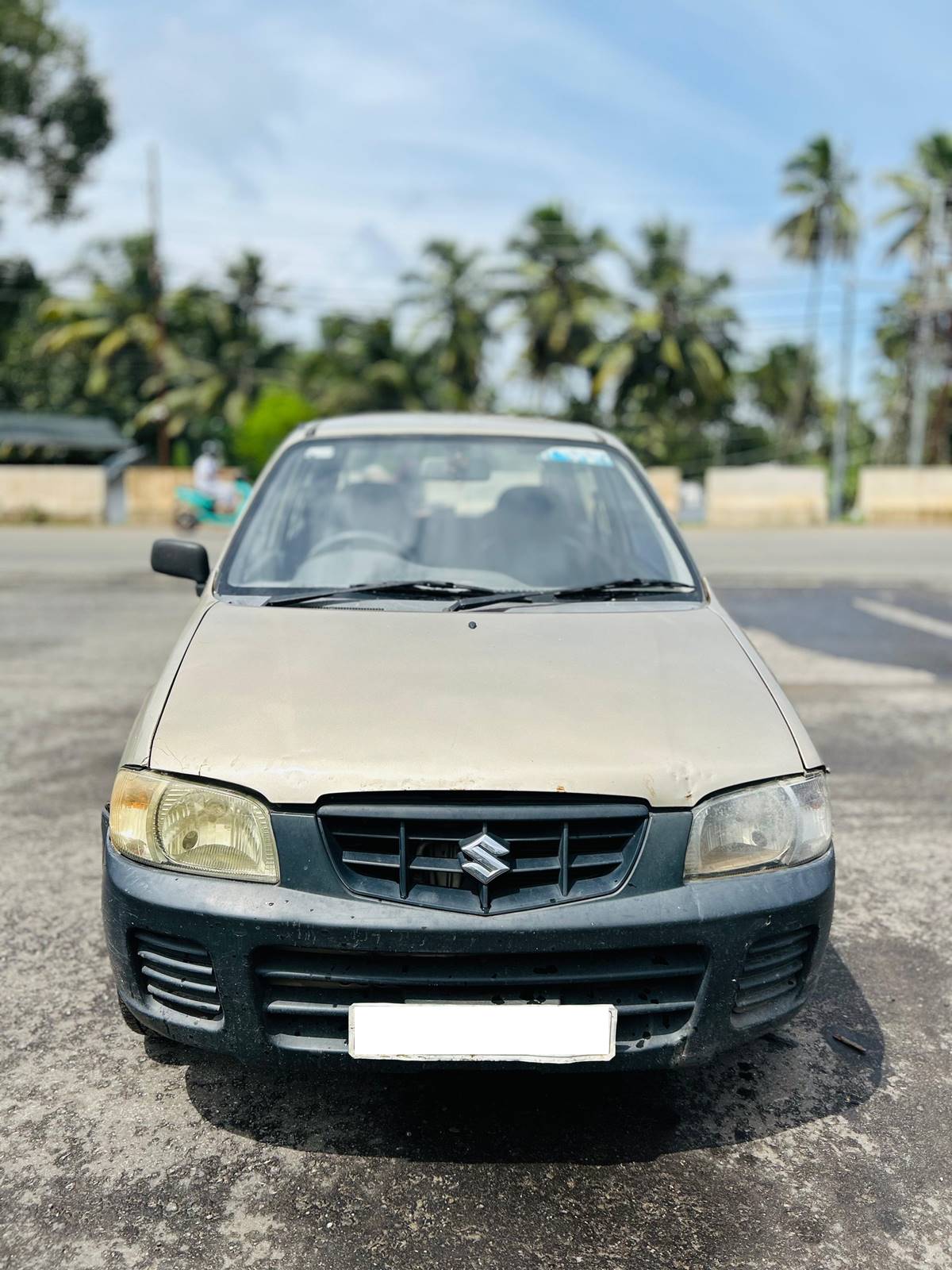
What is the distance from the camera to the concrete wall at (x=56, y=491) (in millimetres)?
25203

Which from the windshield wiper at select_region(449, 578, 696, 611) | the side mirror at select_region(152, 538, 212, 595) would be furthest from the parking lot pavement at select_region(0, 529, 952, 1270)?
the windshield wiper at select_region(449, 578, 696, 611)

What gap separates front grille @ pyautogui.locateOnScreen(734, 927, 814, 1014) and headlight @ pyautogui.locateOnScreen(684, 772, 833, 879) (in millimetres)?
147

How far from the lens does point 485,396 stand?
4812 centimetres

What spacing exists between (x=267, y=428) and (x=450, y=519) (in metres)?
30.8

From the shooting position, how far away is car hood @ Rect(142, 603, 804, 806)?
87.9 inches

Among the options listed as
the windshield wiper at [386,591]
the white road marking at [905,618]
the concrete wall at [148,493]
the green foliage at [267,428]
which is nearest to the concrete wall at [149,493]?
the concrete wall at [148,493]

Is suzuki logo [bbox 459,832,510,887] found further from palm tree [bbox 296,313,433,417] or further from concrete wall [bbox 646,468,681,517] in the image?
palm tree [bbox 296,313,433,417]

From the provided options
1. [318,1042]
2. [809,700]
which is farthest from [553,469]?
[809,700]

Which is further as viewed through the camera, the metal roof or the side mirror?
the metal roof

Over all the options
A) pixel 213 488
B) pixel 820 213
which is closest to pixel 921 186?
pixel 820 213

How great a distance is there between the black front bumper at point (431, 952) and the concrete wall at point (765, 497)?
25.3m

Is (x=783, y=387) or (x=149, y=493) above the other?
(x=783, y=387)

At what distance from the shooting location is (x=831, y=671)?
300 inches

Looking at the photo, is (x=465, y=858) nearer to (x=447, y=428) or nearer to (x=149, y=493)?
(x=447, y=428)
